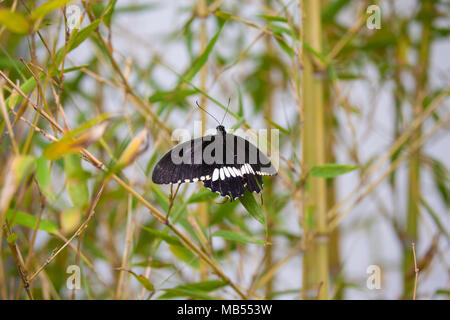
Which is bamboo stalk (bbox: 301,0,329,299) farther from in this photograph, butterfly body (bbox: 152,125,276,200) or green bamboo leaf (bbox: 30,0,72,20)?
green bamboo leaf (bbox: 30,0,72,20)

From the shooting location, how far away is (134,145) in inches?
10.0

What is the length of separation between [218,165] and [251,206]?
0.16 ft

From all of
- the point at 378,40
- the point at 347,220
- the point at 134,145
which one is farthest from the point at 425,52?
the point at 134,145

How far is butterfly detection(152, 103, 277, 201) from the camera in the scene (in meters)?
0.34

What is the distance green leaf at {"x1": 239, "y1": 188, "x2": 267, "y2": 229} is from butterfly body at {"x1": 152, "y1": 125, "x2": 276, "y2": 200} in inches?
0.4

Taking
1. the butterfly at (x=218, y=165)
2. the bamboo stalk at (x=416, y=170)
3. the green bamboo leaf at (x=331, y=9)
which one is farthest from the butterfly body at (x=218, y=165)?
the bamboo stalk at (x=416, y=170)

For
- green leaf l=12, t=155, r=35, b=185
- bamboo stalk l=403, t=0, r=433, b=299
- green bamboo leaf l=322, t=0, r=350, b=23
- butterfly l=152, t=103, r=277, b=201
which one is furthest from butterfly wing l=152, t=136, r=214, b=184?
bamboo stalk l=403, t=0, r=433, b=299

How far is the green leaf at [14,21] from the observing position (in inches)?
9.8

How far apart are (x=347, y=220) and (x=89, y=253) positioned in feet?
1.94

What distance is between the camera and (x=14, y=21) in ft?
0.85

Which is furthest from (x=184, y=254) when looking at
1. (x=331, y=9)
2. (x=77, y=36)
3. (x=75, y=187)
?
(x=331, y=9)

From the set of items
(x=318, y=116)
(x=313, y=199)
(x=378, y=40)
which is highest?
(x=378, y=40)

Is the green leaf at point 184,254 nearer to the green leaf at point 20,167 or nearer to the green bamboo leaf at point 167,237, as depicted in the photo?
the green bamboo leaf at point 167,237
